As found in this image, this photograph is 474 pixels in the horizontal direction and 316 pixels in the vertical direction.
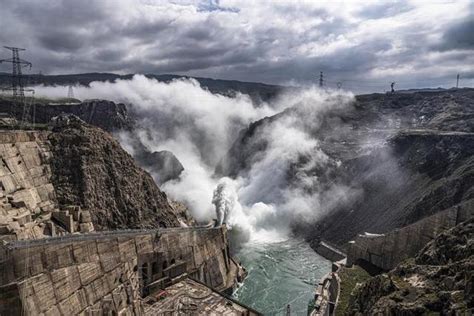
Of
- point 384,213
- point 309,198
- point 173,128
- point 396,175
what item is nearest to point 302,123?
point 309,198

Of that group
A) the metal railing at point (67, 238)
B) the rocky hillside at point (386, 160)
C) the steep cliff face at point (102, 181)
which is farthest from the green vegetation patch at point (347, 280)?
the steep cliff face at point (102, 181)

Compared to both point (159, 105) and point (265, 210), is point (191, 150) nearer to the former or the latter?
point (159, 105)

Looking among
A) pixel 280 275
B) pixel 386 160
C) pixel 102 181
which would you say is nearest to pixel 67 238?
pixel 102 181

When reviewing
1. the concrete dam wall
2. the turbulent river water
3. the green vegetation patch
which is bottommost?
the turbulent river water

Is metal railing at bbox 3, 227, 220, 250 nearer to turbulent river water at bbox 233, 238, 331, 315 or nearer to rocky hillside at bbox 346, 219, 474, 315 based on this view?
turbulent river water at bbox 233, 238, 331, 315

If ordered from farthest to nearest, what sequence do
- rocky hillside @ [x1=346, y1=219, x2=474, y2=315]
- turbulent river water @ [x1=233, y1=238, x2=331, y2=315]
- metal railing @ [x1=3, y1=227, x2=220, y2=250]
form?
turbulent river water @ [x1=233, y1=238, x2=331, y2=315] < metal railing @ [x1=3, y1=227, x2=220, y2=250] < rocky hillside @ [x1=346, y1=219, x2=474, y2=315]

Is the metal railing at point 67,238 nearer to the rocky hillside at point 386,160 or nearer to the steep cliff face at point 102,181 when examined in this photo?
the steep cliff face at point 102,181

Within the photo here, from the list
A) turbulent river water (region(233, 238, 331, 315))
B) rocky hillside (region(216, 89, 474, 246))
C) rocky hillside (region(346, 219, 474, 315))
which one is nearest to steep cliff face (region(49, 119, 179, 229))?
turbulent river water (region(233, 238, 331, 315))
